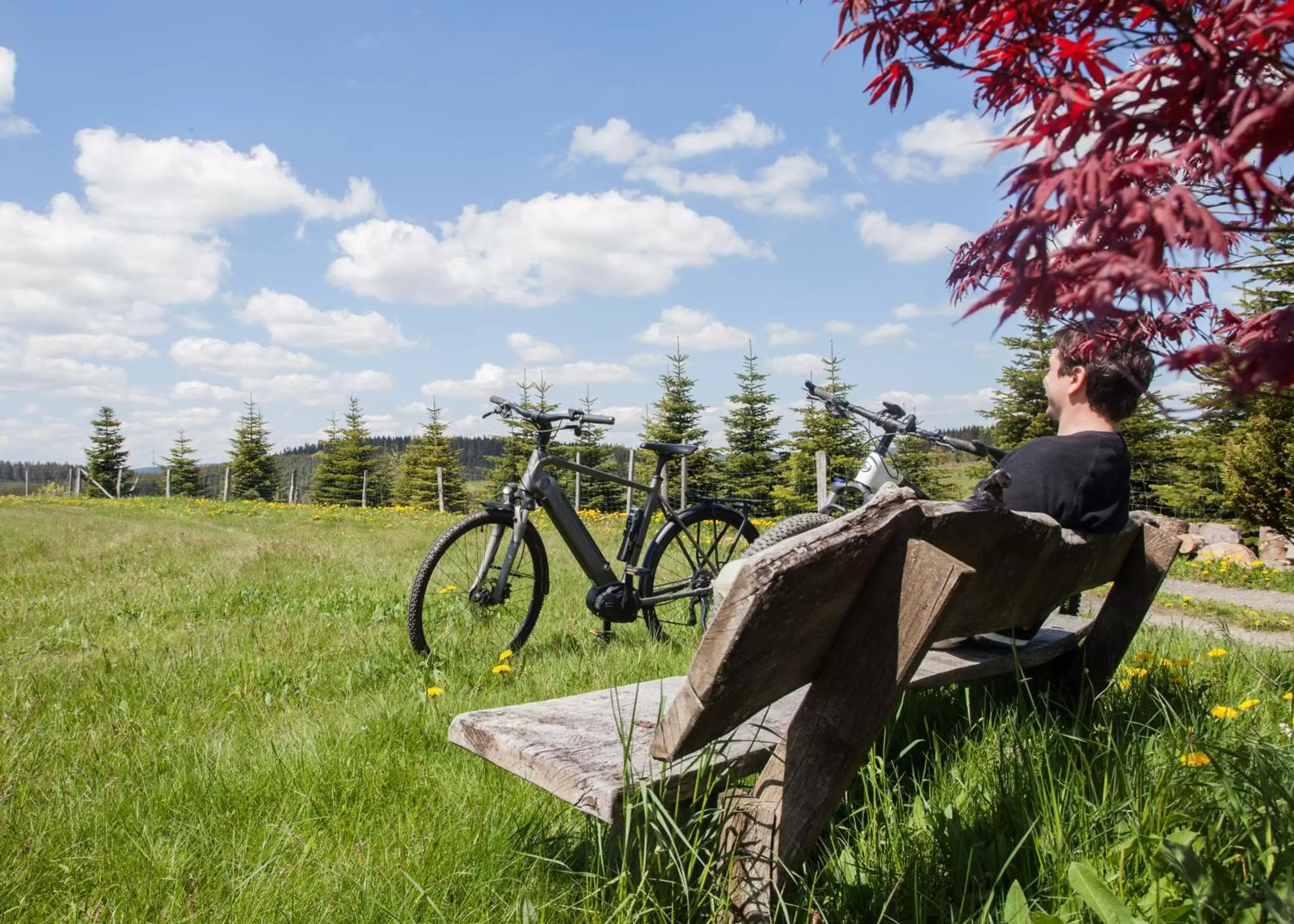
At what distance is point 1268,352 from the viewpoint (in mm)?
887

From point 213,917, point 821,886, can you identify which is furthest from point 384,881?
point 821,886

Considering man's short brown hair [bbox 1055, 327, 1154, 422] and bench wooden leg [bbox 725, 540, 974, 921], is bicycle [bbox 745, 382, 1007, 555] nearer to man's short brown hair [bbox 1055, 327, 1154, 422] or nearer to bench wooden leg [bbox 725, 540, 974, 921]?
man's short brown hair [bbox 1055, 327, 1154, 422]

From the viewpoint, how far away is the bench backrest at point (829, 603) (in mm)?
1188

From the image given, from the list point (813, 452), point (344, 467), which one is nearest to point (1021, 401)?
point (813, 452)

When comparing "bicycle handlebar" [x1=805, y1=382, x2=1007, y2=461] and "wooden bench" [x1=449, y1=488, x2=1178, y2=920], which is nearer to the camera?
"wooden bench" [x1=449, y1=488, x2=1178, y2=920]

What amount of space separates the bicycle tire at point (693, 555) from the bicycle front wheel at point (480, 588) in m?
0.65

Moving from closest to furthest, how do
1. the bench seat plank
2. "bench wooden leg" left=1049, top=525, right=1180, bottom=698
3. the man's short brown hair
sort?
the bench seat plank < the man's short brown hair < "bench wooden leg" left=1049, top=525, right=1180, bottom=698

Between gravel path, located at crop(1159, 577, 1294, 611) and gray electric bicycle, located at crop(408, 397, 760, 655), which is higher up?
gray electric bicycle, located at crop(408, 397, 760, 655)

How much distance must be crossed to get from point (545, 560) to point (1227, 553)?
1284 centimetres

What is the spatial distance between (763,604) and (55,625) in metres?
5.83

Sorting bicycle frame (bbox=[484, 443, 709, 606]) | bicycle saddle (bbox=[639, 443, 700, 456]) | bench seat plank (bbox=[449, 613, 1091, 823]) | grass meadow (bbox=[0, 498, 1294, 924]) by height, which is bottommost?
grass meadow (bbox=[0, 498, 1294, 924])

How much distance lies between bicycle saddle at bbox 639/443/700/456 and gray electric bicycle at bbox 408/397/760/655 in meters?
0.01

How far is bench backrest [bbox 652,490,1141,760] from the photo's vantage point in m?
1.19

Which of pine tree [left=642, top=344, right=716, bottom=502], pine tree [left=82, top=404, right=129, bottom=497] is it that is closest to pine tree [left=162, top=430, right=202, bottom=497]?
pine tree [left=82, top=404, right=129, bottom=497]
